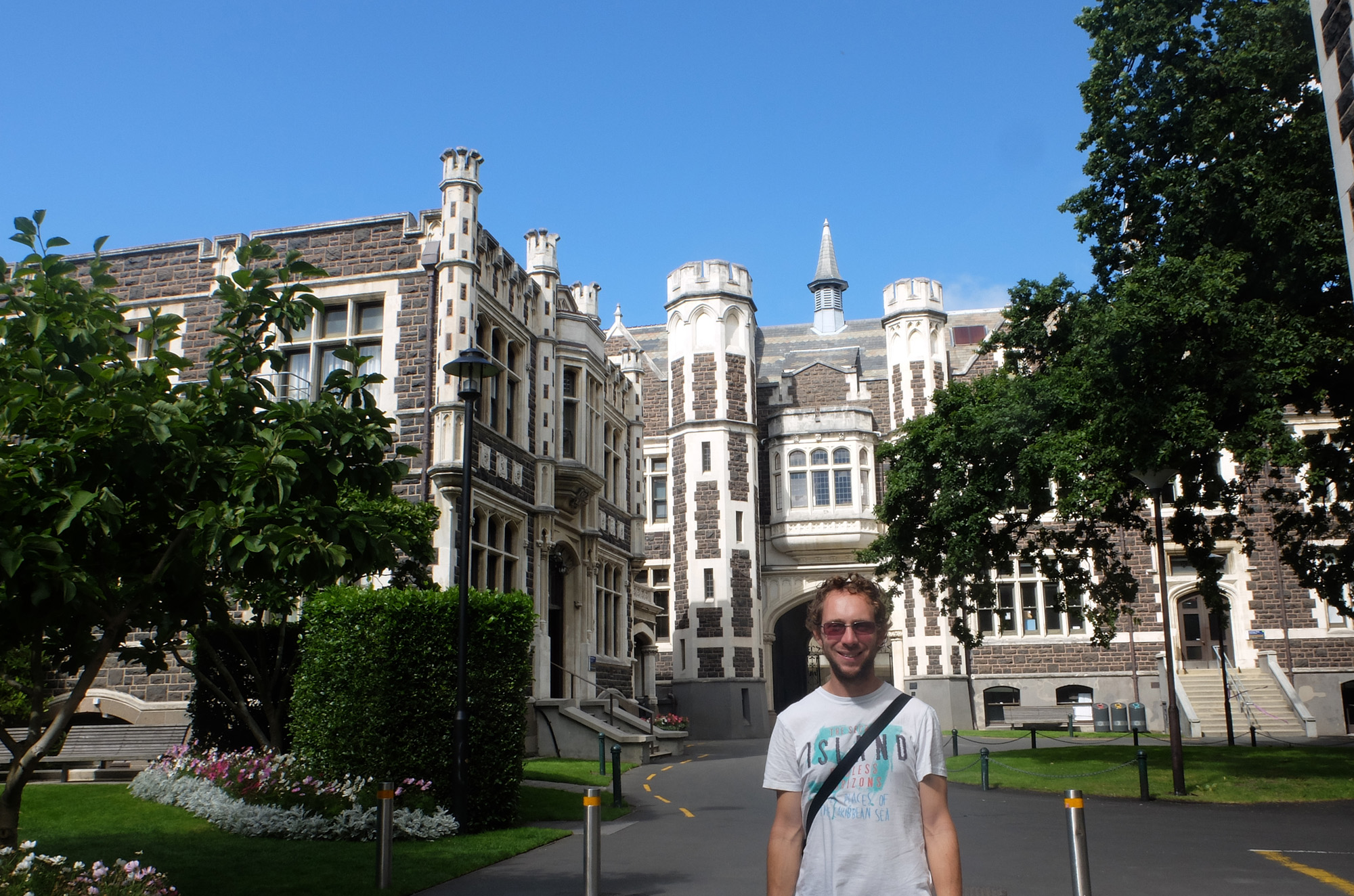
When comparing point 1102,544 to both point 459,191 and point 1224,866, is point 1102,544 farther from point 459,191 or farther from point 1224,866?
point 459,191

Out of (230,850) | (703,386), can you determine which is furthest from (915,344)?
(230,850)

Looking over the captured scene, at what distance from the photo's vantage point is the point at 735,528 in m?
36.7

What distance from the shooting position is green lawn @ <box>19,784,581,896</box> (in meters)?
9.00

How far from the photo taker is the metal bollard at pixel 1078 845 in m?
6.76

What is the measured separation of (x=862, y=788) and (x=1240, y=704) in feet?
107

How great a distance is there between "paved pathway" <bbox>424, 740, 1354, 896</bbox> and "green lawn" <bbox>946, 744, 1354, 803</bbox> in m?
0.77

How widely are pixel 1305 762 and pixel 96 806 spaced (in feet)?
58.3

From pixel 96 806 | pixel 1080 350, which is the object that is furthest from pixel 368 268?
pixel 1080 350

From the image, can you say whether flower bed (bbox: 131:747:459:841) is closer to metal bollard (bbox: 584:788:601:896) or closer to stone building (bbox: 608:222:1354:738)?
metal bollard (bbox: 584:788:601:896)

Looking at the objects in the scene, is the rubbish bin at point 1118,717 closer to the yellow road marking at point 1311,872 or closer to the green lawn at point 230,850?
the yellow road marking at point 1311,872

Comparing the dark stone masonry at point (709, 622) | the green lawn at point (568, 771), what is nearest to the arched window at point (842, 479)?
the dark stone masonry at point (709, 622)

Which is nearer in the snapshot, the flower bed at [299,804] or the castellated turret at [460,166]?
the flower bed at [299,804]

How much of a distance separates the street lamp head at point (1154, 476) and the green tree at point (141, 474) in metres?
11.6

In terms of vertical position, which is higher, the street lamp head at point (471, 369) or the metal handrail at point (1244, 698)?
the street lamp head at point (471, 369)
